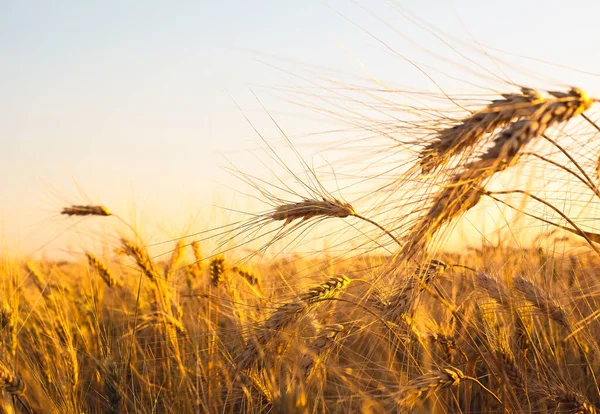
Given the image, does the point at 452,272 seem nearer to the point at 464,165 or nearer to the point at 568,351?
the point at 464,165

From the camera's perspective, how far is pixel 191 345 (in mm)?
3307

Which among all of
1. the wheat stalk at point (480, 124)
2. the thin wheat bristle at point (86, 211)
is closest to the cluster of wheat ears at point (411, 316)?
the wheat stalk at point (480, 124)

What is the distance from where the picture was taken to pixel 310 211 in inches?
86.0

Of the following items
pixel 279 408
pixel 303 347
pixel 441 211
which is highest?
pixel 441 211

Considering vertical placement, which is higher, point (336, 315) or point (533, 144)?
point (533, 144)

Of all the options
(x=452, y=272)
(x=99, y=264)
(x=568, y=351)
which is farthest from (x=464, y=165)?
(x=99, y=264)

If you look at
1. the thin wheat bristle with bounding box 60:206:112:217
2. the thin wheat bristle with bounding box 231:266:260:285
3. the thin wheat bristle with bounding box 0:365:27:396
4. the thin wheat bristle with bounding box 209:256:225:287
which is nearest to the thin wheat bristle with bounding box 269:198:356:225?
the thin wheat bristle with bounding box 209:256:225:287

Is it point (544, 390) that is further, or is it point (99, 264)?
point (99, 264)

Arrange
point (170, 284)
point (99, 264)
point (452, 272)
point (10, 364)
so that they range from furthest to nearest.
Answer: point (99, 264) → point (170, 284) → point (10, 364) → point (452, 272)

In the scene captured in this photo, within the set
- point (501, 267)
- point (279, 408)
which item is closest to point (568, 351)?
point (501, 267)

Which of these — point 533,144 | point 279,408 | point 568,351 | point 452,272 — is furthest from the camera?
point 568,351

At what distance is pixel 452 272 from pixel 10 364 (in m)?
2.05

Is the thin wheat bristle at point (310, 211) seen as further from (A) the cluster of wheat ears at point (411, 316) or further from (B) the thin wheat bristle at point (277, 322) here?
(B) the thin wheat bristle at point (277, 322)

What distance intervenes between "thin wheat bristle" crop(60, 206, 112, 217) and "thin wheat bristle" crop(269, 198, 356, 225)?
2121mm
